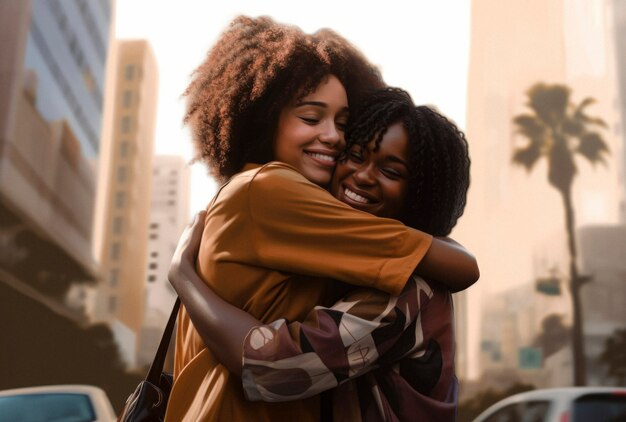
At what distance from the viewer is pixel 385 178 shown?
221 cm

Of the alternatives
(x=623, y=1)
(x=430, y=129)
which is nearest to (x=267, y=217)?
(x=430, y=129)

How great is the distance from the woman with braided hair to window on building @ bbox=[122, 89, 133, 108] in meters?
77.5

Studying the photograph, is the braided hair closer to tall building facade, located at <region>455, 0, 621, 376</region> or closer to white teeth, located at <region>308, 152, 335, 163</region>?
white teeth, located at <region>308, 152, 335, 163</region>

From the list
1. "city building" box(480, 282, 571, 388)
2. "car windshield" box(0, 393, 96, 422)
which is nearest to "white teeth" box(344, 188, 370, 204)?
"car windshield" box(0, 393, 96, 422)

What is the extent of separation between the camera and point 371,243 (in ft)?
6.11

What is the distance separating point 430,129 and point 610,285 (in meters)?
62.4

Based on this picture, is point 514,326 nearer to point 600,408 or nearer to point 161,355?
point 600,408

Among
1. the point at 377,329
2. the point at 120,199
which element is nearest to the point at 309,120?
the point at 377,329

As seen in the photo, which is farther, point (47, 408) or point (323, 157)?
point (47, 408)

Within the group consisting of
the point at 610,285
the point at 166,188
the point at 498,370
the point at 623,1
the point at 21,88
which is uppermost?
the point at 623,1

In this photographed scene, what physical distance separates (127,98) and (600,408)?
76.3 meters

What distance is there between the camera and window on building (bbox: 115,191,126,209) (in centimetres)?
7306

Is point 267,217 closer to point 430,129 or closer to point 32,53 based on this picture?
point 430,129

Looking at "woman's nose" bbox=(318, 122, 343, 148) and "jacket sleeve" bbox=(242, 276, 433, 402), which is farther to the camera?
Answer: "woman's nose" bbox=(318, 122, 343, 148)
